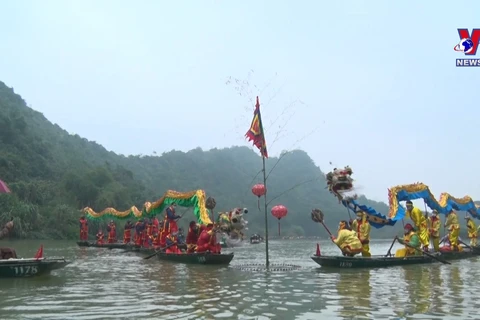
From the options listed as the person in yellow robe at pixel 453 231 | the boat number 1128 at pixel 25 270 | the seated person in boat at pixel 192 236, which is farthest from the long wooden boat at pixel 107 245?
the person in yellow robe at pixel 453 231

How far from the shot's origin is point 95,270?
48.1ft

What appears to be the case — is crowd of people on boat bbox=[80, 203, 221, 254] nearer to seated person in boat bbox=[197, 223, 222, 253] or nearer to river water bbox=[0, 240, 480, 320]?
seated person in boat bbox=[197, 223, 222, 253]

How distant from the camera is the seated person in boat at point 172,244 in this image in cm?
1823

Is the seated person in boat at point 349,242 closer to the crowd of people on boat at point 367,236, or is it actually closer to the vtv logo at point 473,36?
the crowd of people on boat at point 367,236

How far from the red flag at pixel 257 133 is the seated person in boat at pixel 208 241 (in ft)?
9.92

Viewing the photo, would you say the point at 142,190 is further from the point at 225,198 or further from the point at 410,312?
the point at 410,312

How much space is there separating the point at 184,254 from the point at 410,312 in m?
9.97

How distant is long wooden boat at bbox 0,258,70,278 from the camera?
1102 cm

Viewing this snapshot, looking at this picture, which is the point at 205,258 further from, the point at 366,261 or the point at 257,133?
the point at 366,261

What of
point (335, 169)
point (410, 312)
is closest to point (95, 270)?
point (335, 169)

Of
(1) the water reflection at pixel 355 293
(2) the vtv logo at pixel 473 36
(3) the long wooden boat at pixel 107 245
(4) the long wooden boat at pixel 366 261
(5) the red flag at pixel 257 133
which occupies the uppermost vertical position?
(2) the vtv logo at pixel 473 36

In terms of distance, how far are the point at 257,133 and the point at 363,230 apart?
456cm

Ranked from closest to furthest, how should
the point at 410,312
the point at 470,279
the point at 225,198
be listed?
1. the point at 410,312
2. the point at 470,279
3. the point at 225,198

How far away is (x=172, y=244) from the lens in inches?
712
